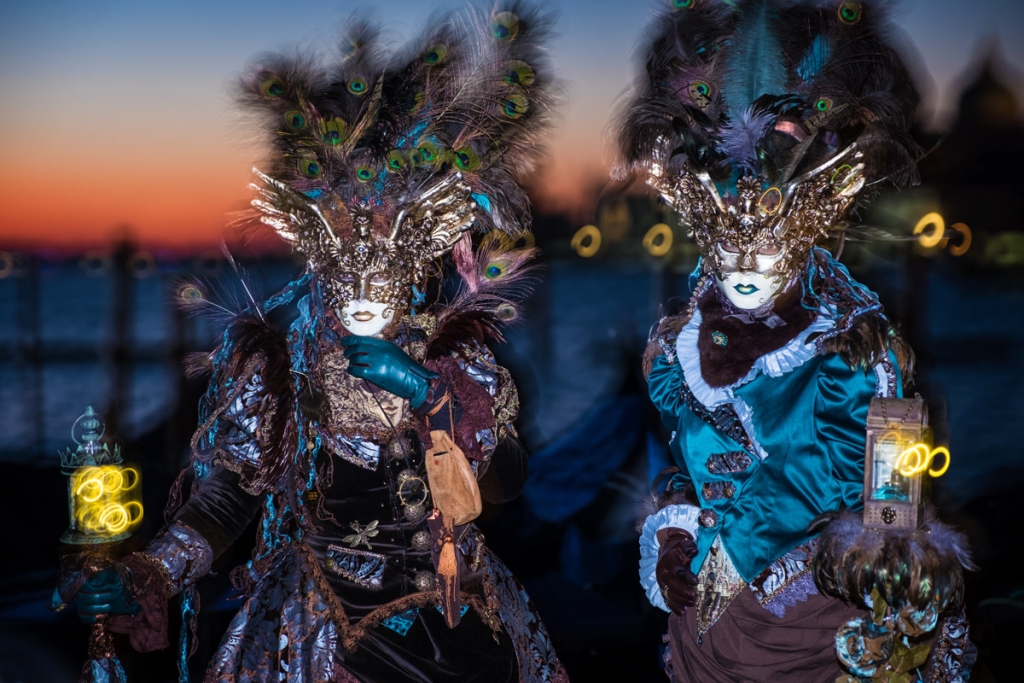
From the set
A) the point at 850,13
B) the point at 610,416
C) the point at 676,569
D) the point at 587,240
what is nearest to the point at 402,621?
the point at 676,569

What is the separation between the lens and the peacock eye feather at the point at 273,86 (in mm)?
2332

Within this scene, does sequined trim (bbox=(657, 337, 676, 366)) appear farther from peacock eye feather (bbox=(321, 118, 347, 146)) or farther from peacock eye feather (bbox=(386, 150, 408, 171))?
peacock eye feather (bbox=(321, 118, 347, 146))

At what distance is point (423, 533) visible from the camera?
91.0 inches

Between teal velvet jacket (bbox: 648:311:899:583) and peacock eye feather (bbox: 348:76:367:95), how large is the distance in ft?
3.61

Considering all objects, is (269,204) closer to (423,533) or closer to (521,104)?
(521,104)

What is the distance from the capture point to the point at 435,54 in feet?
7.81

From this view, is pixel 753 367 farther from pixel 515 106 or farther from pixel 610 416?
pixel 610 416

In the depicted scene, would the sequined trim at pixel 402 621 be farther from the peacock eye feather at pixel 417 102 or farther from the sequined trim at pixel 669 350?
the peacock eye feather at pixel 417 102

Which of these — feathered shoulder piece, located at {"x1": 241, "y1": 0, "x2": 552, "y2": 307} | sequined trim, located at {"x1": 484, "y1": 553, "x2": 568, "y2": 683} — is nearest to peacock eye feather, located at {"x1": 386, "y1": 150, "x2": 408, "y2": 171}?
feathered shoulder piece, located at {"x1": 241, "y1": 0, "x2": 552, "y2": 307}

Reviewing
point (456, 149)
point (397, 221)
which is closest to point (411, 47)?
point (456, 149)

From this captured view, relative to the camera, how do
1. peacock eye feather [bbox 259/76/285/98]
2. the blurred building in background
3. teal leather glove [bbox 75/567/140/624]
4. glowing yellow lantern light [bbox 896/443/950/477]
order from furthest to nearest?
the blurred building in background < peacock eye feather [bbox 259/76/285/98] < teal leather glove [bbox 75/567/140/624] < glowing yellow lantern light [bbox 896/443/950/477]

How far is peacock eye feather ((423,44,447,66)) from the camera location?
2379 millimetres

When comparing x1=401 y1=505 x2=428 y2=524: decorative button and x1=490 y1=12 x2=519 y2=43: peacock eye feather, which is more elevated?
x1=490 y1=12 x2=519 y2=43: peacock eye feather

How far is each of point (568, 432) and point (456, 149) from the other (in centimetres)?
352
